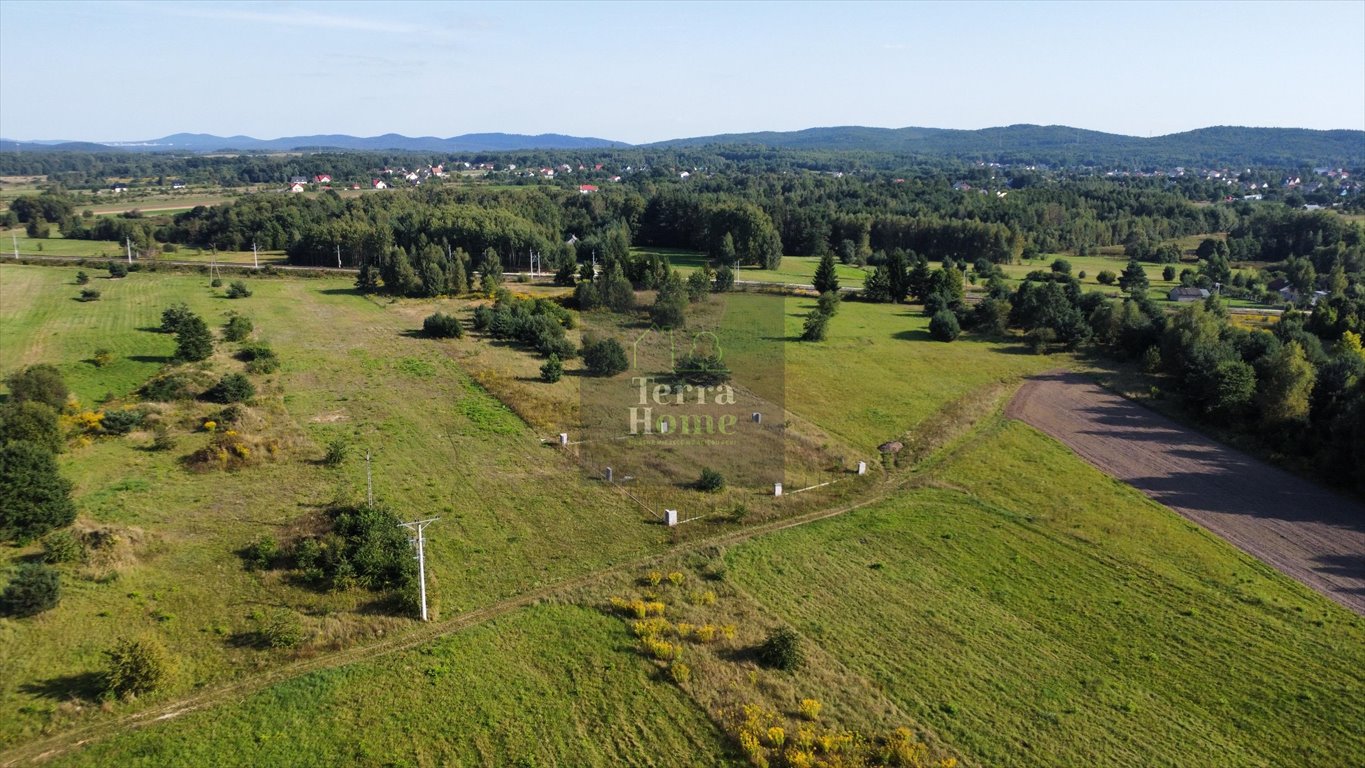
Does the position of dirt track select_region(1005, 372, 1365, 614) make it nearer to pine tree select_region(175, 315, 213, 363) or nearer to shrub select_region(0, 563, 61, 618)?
shrub select_region(0, 563, 61, 618)

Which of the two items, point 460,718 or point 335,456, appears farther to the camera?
point 335,456

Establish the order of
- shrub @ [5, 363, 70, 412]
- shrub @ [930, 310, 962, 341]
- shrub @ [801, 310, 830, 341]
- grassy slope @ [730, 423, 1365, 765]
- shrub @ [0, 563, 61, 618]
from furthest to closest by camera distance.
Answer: shrub @ [930, 310, 962, 341] < shrub @ [801, 310, 830, 341] < shrub @ [5, 363, 70, 412] < shrub @ [0, 563, 61, 618] < grassy slope @ [730, 423, 1365, 765]

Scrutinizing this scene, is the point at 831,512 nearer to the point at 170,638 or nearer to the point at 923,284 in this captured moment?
the point at 170,638

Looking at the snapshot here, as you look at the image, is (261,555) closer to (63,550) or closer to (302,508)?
(302,508)

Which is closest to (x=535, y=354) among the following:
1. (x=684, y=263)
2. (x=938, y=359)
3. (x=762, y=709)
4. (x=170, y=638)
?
(x=938, y=359)

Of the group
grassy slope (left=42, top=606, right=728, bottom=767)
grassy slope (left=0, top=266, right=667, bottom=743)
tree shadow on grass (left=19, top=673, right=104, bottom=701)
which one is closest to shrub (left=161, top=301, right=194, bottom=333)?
grassy slope (left=0, top=266, right=667, bottom=743)

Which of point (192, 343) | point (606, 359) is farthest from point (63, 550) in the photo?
point (606, 359)

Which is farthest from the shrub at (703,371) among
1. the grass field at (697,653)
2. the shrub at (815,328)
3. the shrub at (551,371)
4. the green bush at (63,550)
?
the green bush at (63,550)
